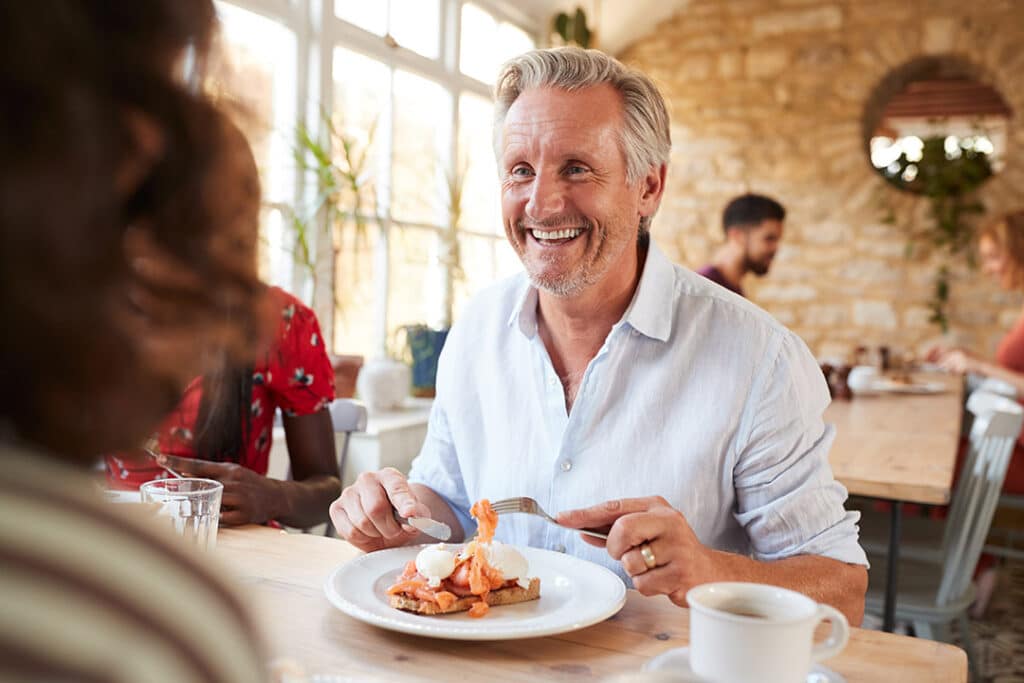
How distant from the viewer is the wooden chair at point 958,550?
8.06 ft

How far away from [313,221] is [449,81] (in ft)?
5.45

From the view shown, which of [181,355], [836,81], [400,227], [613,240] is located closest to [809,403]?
[613,240]

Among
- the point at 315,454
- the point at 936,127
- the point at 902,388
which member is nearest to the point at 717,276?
the point at 902,388

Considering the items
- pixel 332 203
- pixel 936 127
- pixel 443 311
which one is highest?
pixel 936 127

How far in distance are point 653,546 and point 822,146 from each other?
5.90m

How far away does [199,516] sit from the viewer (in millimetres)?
1140

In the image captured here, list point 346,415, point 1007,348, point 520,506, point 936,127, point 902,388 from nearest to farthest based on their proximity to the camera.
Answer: point 520,506, point 346,415, point 902,388, point 1007,348, point 936,127

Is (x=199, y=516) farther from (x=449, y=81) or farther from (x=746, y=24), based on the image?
(x=746, y=24)

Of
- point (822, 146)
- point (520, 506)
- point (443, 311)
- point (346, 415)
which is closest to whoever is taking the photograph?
point (520, 506)

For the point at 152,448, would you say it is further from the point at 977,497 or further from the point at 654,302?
the point at 977,497

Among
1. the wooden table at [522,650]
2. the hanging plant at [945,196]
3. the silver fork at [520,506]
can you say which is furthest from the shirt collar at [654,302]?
the hanging plant at [945,196]

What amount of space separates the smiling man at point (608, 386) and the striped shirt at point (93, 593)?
95 cm

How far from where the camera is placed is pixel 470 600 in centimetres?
108

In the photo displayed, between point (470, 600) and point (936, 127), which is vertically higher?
point (936, 127)
